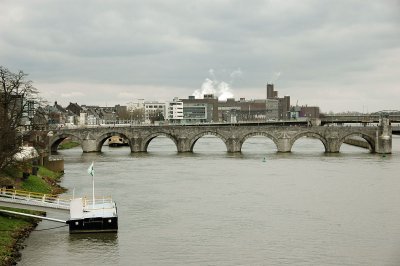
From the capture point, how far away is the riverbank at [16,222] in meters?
29.6

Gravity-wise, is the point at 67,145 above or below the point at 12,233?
above

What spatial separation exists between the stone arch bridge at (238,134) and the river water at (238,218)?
23959mm

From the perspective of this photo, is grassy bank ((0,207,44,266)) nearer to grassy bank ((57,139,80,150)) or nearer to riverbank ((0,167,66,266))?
riverbank ((0,167,66,266))

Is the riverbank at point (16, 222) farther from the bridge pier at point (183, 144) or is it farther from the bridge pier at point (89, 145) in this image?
the bridge pier at point (183, 144)

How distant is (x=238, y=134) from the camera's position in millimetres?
96188

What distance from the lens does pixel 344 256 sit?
29875 mm

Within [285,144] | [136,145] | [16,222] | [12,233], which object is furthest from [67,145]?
[12,233]

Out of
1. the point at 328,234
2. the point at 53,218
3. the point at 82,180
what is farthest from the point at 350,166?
the point at 53,218

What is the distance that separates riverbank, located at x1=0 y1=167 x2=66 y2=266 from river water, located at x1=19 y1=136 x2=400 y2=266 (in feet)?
2.41

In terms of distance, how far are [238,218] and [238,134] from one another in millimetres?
57412

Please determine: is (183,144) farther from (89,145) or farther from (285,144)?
(285,144)

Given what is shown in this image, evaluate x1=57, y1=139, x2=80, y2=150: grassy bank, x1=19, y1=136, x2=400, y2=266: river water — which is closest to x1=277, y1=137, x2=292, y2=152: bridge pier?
x1=19, y1=136, x2=400, y2=266: river water

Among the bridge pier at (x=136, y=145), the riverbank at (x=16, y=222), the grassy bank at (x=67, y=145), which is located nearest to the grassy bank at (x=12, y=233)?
the riverbank at (x=16, y=222)

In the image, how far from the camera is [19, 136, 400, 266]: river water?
30.2 meters
